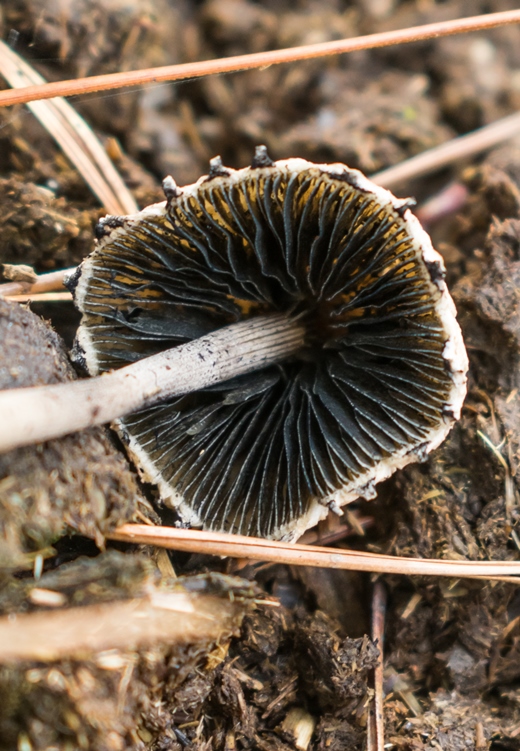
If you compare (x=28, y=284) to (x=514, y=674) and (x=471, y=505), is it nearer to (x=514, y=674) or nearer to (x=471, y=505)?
(x=471, y=505)

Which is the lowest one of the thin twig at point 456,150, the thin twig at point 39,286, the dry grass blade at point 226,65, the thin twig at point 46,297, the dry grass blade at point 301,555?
the dry grass blade at point 301,555

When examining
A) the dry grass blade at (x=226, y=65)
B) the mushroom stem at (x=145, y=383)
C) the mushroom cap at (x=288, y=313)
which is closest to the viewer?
the mushroom stem at (x=145, y=383)

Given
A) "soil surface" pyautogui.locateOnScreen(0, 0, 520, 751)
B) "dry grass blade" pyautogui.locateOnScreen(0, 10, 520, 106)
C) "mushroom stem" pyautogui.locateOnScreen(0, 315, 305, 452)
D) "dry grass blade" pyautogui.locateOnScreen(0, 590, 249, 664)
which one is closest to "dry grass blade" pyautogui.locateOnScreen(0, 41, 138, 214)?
"soil surface" pyautogui.locateOnScreen(0, 0, 520, 751)

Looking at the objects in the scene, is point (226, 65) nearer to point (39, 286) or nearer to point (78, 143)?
point (78, 143)

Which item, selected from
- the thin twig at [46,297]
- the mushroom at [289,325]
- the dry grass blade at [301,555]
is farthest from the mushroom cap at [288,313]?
the thin twig at [46,297]

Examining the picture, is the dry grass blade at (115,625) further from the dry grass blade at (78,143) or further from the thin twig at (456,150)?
the thin twig at (456,150)

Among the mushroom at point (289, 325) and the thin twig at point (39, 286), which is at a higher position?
the thin twig at point (39, 286)
